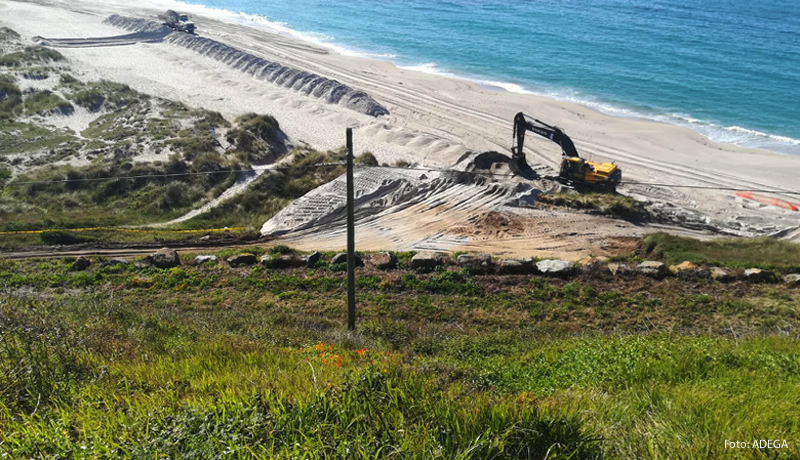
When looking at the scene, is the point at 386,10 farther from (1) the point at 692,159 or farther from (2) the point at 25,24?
(1) the point at 692,159

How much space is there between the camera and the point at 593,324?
16.3m

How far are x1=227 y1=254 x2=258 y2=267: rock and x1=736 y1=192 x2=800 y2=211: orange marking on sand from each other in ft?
94.9

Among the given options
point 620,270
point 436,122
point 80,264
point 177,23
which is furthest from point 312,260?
point 177,23

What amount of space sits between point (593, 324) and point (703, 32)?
8193cm

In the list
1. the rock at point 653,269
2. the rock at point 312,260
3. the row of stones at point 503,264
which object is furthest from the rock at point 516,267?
the rock at point 312,260

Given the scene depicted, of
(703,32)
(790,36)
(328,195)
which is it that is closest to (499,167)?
(328,195)

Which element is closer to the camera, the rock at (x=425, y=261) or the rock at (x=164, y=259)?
the rock at (x=425, y=261)

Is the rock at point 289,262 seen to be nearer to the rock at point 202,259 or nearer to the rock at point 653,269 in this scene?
the rock at point 202,259

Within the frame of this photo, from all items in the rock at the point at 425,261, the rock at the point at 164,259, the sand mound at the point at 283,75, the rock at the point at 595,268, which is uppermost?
the sand mound at the point at 283,75

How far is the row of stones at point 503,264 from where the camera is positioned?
19.4m

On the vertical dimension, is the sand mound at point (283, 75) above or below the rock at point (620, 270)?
above

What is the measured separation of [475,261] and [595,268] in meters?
4.27

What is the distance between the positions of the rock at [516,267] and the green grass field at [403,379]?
2133mm

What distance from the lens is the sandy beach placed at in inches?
1390
